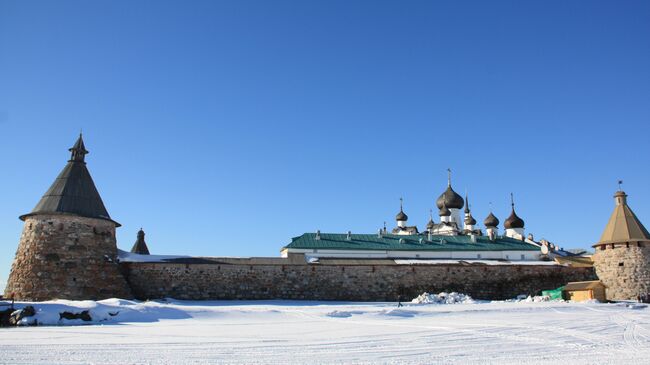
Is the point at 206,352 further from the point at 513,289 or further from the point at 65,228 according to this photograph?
the point at 513,289

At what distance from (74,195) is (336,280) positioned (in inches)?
429

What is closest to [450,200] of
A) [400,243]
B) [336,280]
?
[400,243]

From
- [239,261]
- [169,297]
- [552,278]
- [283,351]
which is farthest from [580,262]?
[283,351]

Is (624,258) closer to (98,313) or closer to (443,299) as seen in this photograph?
(443,299)

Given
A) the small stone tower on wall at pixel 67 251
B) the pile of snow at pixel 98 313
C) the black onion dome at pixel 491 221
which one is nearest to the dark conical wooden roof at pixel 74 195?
the small stone tower on wall at pixel 67 251

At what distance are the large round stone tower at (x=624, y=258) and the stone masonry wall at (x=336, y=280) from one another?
1.19 metres

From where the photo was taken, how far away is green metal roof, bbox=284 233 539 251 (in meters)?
31.2

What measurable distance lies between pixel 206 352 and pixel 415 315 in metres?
8.69

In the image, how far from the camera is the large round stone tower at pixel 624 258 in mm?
21891

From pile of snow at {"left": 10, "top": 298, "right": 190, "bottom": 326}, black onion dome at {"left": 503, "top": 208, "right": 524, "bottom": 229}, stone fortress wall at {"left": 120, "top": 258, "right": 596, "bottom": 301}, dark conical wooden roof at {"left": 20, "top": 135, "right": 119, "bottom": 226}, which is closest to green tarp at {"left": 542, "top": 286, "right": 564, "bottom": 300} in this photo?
stone fortress wall at {"left": 120, "top": 258, "right": 596, "bottom": 301}

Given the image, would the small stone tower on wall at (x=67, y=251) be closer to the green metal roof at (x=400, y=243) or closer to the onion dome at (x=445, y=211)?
the green metal roof at (x=400, y=243)

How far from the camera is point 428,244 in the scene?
1287 inches

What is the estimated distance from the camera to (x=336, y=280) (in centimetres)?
2225

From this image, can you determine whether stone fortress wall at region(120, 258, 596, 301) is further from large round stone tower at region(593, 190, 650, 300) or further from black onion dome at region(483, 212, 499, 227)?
black onion dome at region(483, 212, 499, 227)
